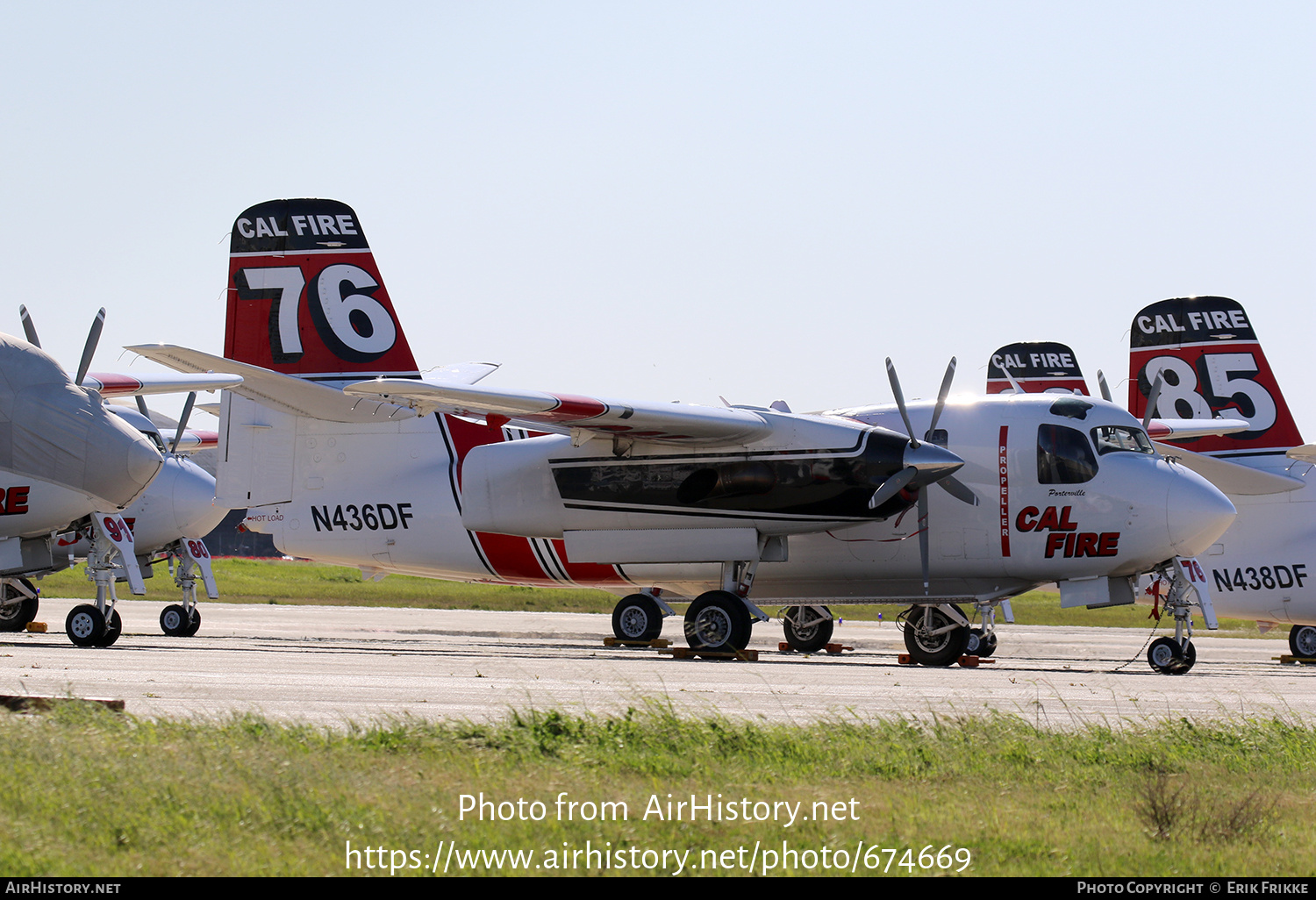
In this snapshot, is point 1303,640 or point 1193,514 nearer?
point 1193,514

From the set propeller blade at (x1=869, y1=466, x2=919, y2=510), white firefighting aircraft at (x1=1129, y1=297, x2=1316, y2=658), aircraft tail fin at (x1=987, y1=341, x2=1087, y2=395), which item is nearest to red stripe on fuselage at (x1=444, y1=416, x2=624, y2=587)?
propeller blade at (x1=869, y1=466, x2=919, y2=510)

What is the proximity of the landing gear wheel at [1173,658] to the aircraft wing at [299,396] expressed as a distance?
498 inches

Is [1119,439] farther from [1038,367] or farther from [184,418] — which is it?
[184,418]

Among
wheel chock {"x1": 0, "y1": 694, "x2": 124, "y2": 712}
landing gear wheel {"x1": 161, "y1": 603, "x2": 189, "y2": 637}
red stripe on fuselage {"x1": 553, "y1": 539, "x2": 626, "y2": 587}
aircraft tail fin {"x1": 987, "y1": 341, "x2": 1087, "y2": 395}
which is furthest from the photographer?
aircraft tail fin {"x1": 987, "y1": 341, "x2": 1087, "y2": 395}

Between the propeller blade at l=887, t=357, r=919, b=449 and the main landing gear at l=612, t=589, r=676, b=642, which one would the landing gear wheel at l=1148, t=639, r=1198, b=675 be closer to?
the propeller blade at l=887, t=357, r=919, b=449

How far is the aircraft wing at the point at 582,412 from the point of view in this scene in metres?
19.5

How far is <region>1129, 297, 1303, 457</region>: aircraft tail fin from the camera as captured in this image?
1265 inches

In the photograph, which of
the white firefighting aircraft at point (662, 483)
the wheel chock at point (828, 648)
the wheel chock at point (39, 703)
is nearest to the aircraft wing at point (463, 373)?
the white firefighting aircraft at point (662, 483)

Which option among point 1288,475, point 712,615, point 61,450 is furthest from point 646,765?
point 1288,475

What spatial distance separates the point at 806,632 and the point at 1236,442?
12.5 meters

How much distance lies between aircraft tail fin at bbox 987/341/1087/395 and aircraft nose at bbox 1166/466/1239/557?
17419 millimetres

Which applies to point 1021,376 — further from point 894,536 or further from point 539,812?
point 539,812

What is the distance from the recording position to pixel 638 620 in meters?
26.3

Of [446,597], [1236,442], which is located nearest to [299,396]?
[1236,442]
